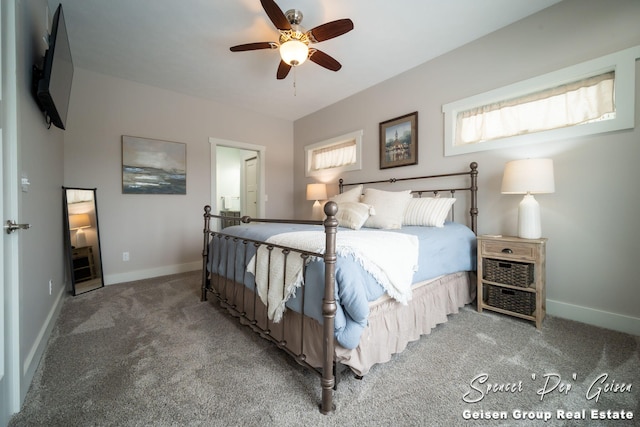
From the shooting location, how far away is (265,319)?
5.83ft

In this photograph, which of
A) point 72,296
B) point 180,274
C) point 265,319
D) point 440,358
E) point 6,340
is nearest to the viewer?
point 6,340

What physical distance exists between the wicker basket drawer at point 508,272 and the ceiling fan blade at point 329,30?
2.25 meters

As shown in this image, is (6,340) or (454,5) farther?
(454,5)

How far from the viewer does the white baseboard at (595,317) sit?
1864mm

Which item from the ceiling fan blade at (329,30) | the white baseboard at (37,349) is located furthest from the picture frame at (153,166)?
the ceiling fan blade at (329,30)

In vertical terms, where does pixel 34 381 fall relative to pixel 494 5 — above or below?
below

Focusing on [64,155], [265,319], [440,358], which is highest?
[64,155]

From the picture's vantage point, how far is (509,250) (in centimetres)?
212

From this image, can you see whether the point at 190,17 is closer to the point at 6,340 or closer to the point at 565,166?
the point at 6,340

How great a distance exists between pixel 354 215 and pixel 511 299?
1.49 meters

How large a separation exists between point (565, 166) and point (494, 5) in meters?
1.48

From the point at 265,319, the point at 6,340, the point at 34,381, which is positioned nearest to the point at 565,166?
the point at 265,319

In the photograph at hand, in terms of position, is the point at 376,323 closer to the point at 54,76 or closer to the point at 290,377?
the point at 290,377

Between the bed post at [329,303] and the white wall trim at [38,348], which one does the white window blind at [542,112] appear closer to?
the bed post at [329,303]
